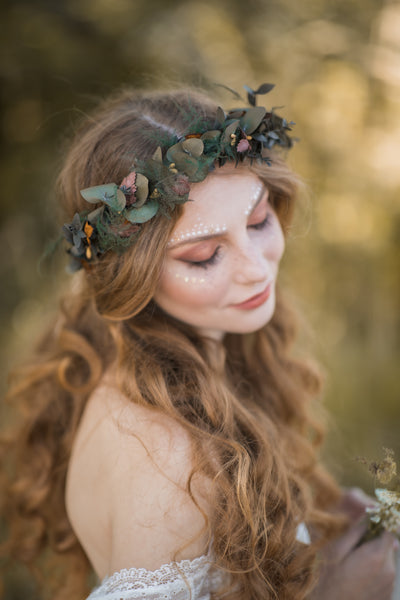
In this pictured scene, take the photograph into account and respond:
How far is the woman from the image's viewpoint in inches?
52.1

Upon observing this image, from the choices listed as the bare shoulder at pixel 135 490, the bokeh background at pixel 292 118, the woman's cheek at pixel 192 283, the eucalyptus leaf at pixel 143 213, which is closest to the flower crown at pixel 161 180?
the eucalyptus leaf at pixel 143 213

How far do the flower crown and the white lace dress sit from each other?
95 centimetres

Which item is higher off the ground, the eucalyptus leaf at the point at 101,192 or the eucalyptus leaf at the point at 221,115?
the eucalyptus leaf at the point at 221,115

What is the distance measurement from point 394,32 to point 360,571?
119 inches

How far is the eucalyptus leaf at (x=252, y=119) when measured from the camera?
4.98ft

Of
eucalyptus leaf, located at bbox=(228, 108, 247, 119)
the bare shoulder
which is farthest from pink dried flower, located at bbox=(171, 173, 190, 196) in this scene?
the bare shoulder

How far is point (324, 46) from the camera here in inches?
122

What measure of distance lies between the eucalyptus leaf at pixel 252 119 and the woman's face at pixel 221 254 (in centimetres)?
14

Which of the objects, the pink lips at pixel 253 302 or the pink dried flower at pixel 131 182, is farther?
the pink lips at pixel 253 302

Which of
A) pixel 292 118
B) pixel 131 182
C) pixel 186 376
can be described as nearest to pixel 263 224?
pixel 131 182

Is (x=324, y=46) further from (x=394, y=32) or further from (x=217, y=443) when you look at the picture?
(x=217, y=443)

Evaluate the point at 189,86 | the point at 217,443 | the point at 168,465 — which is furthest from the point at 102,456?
the point at 189,86

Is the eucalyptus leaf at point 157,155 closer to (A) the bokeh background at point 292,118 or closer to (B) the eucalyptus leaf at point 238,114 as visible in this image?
(B) the eucalyptus leaf at point 238,114

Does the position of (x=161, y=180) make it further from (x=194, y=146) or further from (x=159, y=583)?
(x=159, y=583)
